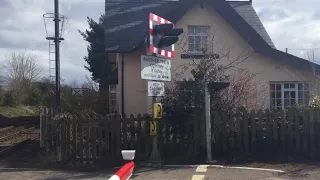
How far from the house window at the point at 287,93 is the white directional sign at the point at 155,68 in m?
10.1

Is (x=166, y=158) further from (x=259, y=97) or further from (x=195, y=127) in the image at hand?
(x=259, y=97)

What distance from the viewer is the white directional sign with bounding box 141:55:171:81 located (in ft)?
32.6

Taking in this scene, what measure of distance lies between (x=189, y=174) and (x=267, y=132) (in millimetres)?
3069

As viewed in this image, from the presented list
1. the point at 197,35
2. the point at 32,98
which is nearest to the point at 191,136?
the point at 197,35

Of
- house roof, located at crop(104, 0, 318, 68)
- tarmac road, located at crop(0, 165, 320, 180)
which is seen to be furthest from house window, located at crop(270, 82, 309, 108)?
tarmac road, located at crop(0, 165, 320, 180)

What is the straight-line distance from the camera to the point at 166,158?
1158 cm

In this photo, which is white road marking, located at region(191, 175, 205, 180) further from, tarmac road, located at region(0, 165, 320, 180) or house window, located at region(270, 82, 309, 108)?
house window, located at region(270, 82, 309, 108)

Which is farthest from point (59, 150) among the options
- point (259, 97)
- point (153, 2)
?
point (153, 2)

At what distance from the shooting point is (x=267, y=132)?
1173 cm

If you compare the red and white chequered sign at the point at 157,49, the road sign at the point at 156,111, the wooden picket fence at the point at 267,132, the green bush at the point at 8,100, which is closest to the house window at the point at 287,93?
the wooden picket fence at the point at 267,132

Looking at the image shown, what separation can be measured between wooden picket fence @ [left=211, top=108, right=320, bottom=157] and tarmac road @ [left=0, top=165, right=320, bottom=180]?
1.47 metres

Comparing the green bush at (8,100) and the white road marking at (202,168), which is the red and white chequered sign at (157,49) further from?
the green bush at (8,100)

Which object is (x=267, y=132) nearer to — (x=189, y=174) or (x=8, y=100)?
(x=189, y=174)

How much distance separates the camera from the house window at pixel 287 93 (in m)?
19.7
